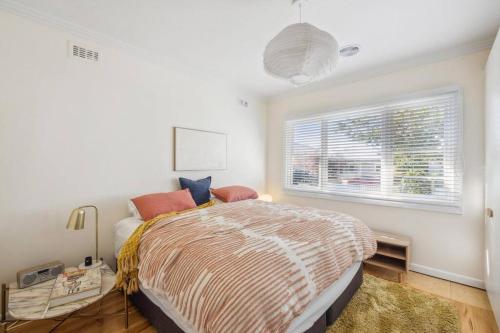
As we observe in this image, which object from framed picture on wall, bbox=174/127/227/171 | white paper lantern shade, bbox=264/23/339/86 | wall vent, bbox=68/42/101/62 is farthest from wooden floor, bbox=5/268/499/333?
wall vent, bbox=68/42/101/62

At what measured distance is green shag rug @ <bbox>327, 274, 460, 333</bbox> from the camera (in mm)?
1644

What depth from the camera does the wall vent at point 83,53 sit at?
2.06 meters

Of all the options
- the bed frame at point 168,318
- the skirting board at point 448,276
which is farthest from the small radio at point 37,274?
the skirting board at point 448,276

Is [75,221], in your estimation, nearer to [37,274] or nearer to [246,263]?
[37,274]

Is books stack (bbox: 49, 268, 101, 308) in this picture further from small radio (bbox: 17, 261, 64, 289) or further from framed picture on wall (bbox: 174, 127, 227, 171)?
framed picture on wall (bbox: 174, 127, 227, 171)

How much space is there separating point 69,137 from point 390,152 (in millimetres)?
3501

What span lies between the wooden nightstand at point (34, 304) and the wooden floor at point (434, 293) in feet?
0.23

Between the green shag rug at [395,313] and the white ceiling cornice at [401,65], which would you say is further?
the white ceiling cornice at [401,65]

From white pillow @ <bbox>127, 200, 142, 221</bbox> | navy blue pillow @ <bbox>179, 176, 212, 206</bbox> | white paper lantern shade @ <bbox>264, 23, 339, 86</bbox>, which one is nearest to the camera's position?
white paper lantern shade @ <bbox>264, 23, 339, 86</bbox>

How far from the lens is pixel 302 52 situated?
142cm

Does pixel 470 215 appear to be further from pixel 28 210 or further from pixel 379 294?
pixel 28 210

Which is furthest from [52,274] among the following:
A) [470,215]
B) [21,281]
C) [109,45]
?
[470,215]

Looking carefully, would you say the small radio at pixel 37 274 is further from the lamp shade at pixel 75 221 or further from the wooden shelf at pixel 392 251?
the wooden shelf at pixel 392 251

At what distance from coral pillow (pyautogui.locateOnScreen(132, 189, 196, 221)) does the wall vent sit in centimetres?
145
